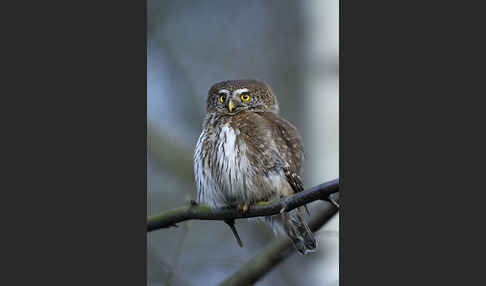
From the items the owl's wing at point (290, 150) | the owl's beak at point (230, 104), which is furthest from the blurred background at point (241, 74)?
the owl's beak at point (230, 104)

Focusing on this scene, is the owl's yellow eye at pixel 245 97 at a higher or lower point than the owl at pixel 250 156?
higher

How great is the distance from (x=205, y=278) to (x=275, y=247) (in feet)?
1.47

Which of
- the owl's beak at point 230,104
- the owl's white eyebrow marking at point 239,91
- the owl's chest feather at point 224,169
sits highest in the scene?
the owl's white eyebrow marking at point 239,91

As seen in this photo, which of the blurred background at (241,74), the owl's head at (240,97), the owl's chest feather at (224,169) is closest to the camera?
the blurred background at (241,74)

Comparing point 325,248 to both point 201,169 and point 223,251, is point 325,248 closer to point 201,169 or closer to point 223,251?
point 223,251

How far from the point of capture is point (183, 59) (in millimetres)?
3574

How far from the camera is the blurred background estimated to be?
10.8 ft

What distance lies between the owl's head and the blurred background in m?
0.04

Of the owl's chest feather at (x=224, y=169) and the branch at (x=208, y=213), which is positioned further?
the owl's chest feather at (x=224, y=169)

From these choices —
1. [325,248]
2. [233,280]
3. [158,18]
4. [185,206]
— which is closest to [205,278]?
[233,280]

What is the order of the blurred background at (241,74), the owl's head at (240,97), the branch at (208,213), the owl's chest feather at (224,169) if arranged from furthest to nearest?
the owl's head at (240,97) → the owl's chest feather at (224,169) → the blurred background at (241,74) → the branch at (208,213)

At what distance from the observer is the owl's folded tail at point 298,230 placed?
3.36 metres

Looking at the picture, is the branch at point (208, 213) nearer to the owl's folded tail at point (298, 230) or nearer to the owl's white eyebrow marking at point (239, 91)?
the owl's folded tail at point (298, 230)

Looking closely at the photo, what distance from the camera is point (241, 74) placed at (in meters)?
3.49
